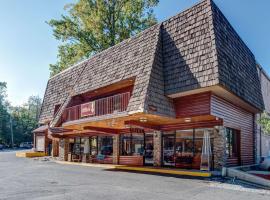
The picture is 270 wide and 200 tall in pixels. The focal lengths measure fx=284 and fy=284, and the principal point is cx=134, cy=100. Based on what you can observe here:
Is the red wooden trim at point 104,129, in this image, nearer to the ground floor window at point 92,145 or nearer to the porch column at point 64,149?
the ground floor window at point 92,145

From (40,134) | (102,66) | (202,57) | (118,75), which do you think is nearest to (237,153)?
(202,57)

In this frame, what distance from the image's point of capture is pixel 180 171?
49.2 feet

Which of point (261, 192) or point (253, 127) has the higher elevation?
point (253, 127)

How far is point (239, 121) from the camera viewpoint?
58.6 feet

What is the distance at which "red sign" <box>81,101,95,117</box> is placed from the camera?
17.6 metres

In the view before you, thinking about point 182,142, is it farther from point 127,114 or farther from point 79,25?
point 79,25

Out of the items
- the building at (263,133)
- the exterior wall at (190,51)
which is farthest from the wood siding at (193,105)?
the building at (263,133)

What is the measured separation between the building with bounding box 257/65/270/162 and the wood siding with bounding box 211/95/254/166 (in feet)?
4.98

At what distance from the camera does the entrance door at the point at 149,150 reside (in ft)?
61.5

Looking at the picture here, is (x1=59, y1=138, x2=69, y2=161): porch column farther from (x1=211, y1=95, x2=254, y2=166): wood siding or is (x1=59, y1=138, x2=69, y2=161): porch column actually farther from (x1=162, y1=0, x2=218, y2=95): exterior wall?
(x1=211, y1=95, x2=254, y2=166): wood siding

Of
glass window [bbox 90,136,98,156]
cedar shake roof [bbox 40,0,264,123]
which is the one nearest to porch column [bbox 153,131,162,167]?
cedar shake roof [bbox 40,0,264,123]

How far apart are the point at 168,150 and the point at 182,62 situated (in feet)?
19.3

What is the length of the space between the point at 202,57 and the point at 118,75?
534 centimetres

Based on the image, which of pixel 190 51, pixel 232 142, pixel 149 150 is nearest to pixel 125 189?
pixel 190 51
